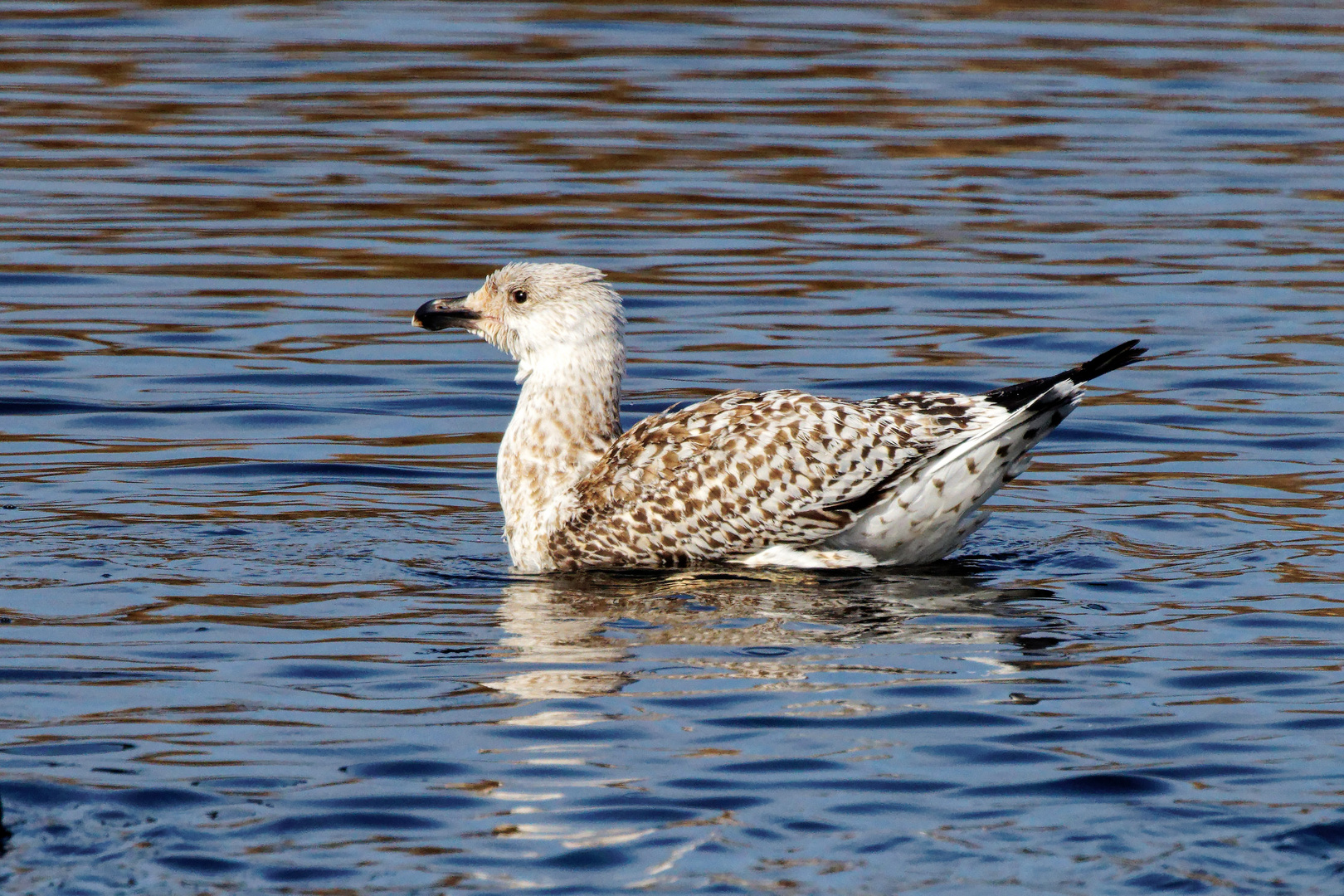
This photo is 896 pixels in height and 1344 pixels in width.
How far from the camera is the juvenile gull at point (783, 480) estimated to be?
8773 millimetres

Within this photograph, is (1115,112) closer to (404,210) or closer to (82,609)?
(404,210)

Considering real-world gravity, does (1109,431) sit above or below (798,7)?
below

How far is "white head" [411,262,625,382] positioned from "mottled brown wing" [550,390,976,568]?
586 millimetres

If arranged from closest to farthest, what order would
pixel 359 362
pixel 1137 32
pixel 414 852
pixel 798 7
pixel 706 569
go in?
pixel 414 852, pixel 706 569, pixel 359 362, pixel 1137 32, pixel 798 7

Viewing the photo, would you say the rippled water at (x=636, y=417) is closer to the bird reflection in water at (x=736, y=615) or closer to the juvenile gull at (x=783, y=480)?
the bird reflection in water at (x=736, y=615)

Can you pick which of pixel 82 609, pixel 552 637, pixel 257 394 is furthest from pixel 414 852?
pixel 257 394

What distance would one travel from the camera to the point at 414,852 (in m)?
5.70

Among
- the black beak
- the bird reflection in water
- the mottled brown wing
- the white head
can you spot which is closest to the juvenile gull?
the mottled brown wing

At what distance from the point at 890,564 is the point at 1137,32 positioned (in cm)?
1568

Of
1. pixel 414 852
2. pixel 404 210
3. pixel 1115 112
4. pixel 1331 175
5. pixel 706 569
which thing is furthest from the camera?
pixel 1115 112

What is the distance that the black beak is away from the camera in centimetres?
981

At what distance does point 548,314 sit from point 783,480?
1.39 meters

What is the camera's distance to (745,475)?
8945mm

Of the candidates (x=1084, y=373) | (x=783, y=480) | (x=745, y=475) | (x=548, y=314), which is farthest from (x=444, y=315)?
(x=1084, y=373)
